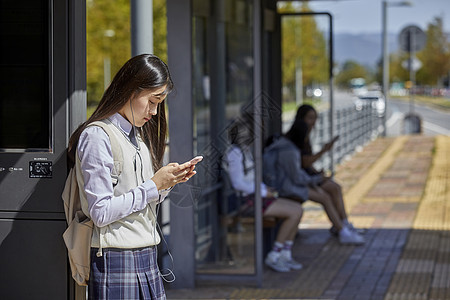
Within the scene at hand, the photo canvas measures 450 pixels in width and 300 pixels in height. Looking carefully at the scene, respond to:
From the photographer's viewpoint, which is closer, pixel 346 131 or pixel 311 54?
pixel 311 54

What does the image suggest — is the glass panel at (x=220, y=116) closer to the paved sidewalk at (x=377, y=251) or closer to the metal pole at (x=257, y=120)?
the metal pole at (x=257, y=120)

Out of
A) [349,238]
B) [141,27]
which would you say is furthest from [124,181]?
[349,238]

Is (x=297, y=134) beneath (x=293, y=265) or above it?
above

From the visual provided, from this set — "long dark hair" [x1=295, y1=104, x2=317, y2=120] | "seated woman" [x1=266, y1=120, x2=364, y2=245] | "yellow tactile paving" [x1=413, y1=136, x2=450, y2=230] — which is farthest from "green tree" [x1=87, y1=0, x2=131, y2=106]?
"seated woman" [x1=266, y1=120, x2=364, y2=245]

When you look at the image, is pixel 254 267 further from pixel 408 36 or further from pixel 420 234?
pixel 408 36

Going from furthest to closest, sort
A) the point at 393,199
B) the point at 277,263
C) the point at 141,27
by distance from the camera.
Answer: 1. the point at 393,199
2. the point at 277,263
3. the point at 141,27

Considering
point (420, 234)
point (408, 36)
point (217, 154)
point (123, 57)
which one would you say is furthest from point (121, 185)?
point (123, 57)

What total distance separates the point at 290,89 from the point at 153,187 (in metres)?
7.17

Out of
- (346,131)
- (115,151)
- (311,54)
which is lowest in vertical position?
(346,131)

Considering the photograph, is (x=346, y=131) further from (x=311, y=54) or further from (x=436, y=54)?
(x=436, y=54)

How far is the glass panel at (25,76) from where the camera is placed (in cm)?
356

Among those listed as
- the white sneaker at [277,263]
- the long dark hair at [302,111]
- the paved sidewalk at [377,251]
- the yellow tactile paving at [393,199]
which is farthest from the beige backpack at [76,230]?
the yellow tactile paving at [393,199]

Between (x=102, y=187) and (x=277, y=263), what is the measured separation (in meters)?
4.74

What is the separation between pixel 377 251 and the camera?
8453mm
